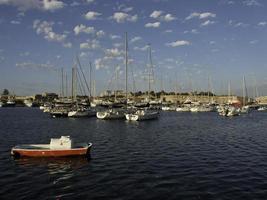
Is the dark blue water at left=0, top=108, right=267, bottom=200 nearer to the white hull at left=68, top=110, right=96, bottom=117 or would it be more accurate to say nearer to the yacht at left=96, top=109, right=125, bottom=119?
the yacht at left=96, top=109, right=125, bottom=119

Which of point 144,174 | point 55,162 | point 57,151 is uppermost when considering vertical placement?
point 57,151

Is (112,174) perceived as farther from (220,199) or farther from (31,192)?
Answer: (220,199)

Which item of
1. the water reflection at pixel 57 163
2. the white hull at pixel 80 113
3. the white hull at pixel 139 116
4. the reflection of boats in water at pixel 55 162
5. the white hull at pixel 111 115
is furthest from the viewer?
the white hull at pixel 80 113

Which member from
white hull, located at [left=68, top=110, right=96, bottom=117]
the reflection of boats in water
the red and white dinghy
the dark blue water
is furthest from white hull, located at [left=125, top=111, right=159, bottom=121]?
the reflection of boats in water

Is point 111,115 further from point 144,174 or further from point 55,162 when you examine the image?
point 144,174

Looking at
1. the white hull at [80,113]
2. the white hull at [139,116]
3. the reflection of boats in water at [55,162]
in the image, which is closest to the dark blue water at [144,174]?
the reflection of boats in water at [55,162]

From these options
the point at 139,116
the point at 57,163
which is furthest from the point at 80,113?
the point at 57,163

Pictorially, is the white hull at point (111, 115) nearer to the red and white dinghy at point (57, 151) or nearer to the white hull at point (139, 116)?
the white hull at point (139, 116)

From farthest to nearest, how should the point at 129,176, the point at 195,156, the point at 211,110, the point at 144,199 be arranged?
the point at 211,110, the point at 195,156, the point at 129,176, the point at 144,199

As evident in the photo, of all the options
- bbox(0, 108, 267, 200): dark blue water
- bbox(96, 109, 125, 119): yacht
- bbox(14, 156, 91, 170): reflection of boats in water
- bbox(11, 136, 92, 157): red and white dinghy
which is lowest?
bbox(0, 108, 267, 200): dark blue water

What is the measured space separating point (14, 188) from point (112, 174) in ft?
25.4

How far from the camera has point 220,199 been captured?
21.6 metres

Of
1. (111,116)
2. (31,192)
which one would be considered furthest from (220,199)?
(111,116)

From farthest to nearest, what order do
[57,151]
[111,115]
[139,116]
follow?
1. [111,115]
2. [139,116]
3. [57,151]
